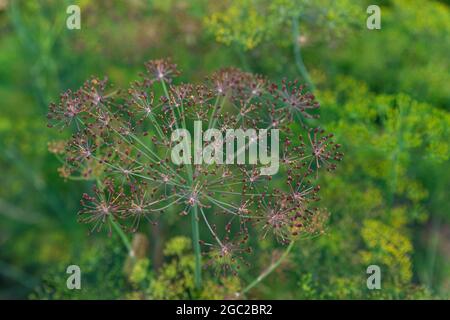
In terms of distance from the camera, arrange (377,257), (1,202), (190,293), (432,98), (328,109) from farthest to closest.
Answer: (1,202) → (432,98) → (328,109) → (377,257) → (190,293)

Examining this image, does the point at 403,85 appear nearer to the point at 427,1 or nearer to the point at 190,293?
the point at 427,1

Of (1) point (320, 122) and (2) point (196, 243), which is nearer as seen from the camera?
(2) point (196, 243)

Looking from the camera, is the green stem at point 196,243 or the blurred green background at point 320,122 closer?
the green stem at point 196,243

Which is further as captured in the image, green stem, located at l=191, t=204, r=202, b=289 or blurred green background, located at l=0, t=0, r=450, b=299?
blurred green background, located at l=0, t=0, r=450, b=299

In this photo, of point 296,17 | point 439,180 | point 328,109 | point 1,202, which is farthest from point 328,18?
point 1,202

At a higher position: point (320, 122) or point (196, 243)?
point (320, 122)

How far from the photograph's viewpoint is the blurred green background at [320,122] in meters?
3.18

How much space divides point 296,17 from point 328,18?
23cm

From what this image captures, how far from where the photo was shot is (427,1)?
4227mm

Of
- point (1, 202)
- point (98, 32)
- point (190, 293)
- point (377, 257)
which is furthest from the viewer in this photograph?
point (1, 202)

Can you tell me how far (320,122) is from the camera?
3512 mm

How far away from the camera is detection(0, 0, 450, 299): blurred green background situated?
3.18m

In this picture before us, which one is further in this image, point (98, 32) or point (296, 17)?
point (98, 32)
